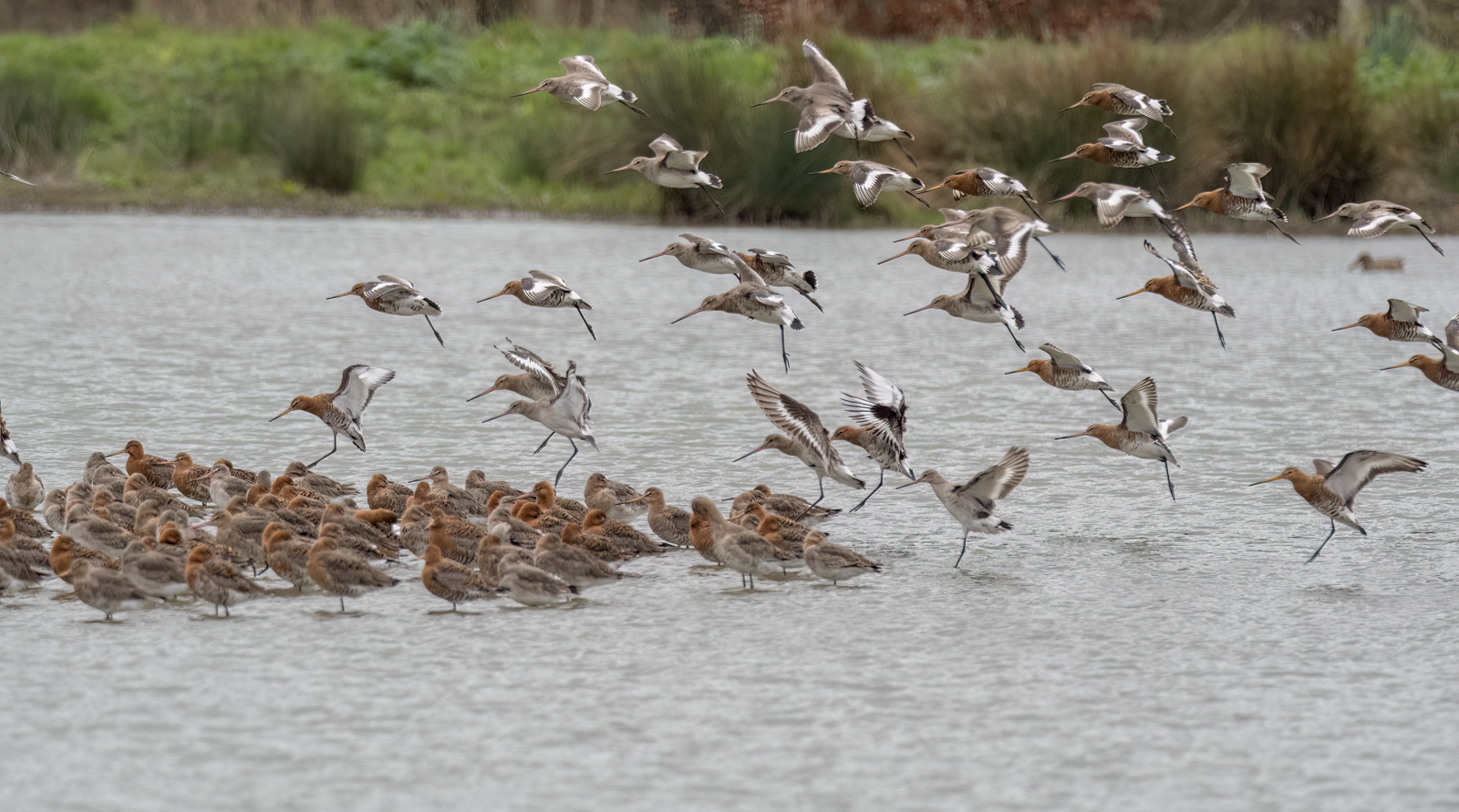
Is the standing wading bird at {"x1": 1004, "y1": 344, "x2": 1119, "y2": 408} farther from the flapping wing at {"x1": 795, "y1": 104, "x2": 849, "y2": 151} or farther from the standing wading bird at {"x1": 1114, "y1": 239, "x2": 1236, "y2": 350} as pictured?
the flapping wing at {"x1": 795, "y1": 104, "x2": 849, "y2": 151}

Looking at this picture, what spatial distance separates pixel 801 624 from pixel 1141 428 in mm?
2062

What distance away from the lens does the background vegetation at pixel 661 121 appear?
20500mm

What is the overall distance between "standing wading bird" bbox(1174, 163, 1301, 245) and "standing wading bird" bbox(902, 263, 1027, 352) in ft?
2.67

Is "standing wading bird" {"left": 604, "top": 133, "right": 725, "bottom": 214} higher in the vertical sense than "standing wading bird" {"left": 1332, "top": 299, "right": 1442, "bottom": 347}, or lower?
higher

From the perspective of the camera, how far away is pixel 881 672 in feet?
17.9

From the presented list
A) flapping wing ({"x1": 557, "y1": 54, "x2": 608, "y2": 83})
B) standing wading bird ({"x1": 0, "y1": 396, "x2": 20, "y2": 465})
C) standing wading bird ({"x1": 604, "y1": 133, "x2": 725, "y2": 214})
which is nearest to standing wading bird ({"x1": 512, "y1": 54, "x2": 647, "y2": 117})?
flapping wing ({"x1": 557, "y1": 54, "x2": 608, "y2": 83})

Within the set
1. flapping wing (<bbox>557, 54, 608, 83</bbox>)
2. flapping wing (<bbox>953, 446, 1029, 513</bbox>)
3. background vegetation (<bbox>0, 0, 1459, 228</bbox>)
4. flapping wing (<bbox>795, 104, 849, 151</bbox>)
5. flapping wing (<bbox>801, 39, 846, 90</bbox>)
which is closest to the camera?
flapping wing (<bbox>953, 446, 1029, 513</bbox>)

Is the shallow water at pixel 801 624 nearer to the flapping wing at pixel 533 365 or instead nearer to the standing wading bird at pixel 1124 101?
the flapping wing at pixel 533 365

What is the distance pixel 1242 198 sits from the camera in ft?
24.3

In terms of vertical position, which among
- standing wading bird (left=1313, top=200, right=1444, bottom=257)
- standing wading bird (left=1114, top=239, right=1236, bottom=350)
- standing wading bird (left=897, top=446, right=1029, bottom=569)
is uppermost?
standing wading bird (left=1313, top=200, right=1444, bottom=257)

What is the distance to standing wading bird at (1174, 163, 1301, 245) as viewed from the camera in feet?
23.9

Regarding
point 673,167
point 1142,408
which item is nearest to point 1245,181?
point 1142,408

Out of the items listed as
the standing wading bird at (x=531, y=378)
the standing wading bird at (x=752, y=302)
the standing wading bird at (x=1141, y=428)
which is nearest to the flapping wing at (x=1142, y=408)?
the standing wading bird at (x=1141, y=428)

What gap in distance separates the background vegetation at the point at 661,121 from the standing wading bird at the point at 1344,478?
12722 mm
